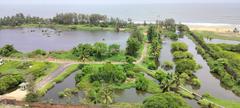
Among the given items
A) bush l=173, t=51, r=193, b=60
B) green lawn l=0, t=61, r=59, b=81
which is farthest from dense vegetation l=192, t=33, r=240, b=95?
green lawn l=0, t=61, r=59, b=81

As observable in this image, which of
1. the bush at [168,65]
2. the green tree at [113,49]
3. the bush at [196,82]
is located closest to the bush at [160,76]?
the bush at [196,82]

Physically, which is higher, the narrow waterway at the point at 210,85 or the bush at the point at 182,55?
the bush at the point at 182,55

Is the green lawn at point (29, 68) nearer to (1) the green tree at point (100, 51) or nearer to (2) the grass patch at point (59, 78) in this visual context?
(2) the grass patch at point (59, 78)

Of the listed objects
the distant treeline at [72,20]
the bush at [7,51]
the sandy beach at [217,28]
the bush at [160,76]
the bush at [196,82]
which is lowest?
the bush at [196,82]

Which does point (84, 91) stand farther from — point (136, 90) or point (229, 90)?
point (229, 90)

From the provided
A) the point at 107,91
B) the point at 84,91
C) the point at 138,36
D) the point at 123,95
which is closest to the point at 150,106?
the point at 107,91

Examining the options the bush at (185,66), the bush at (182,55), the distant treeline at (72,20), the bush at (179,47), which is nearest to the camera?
the bush at (185,66)

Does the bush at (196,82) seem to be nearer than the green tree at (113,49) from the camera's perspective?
Yes

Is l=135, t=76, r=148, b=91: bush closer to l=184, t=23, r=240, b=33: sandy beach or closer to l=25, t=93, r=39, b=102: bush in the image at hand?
l=25, t=93, r=39, b=102: bush
